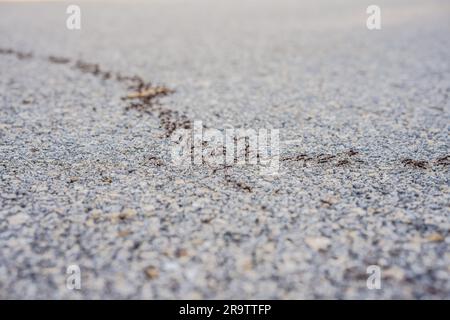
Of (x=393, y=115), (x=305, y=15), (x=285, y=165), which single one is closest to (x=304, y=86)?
(x=393, y=115)

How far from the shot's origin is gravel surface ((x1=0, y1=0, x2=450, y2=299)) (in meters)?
3.52

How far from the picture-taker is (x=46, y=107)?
7.24 meters

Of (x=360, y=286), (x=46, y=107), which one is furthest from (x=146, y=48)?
(x=360, y=286)

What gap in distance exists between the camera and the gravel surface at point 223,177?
11.6 feet

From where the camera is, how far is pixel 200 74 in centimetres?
922

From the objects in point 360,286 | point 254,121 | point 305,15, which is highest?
point 305,15

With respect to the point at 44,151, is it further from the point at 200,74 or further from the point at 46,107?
the point at 200,74

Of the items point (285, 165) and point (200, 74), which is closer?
point (285, 165)

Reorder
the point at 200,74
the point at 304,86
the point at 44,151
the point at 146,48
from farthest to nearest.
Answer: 1. the point at 146,48
2. the point at 200,74
3. the point at 304,86
4. the point at 44,151

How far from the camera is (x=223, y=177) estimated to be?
16.3 ft

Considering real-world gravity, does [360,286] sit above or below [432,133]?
below

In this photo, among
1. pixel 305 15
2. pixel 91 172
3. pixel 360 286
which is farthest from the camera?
pixel 305 15

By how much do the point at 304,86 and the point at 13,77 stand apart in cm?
610

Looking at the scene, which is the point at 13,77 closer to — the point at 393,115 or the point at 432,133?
the point at 393,115
